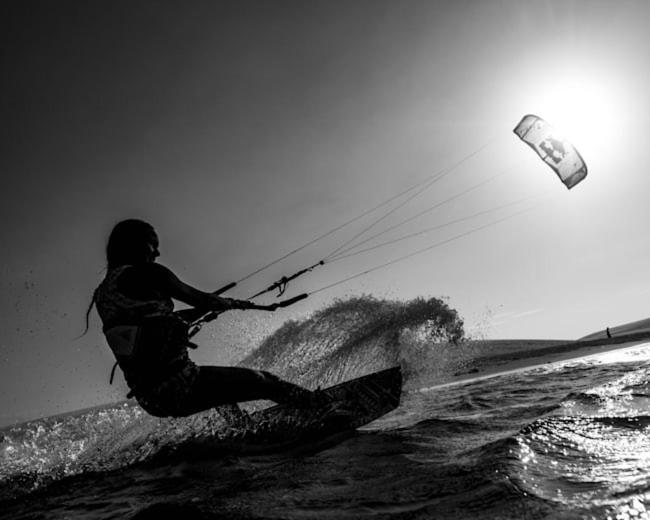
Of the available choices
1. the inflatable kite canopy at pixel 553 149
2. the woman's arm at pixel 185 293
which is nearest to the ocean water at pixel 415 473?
the woman's arm at pixel 185 293

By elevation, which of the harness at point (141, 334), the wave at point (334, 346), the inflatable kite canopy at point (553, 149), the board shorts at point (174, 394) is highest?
the inflatable kite canopy at point (553, 149)

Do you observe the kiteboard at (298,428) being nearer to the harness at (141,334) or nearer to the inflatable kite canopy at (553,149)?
the harness at (141,334)

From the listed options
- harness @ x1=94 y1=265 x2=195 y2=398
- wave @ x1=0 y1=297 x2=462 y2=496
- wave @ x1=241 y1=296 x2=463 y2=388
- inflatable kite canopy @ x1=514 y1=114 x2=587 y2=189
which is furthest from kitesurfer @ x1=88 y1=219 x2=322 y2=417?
inflatable kite canopy @ x1=514 y1=114 x2=587 y2=189

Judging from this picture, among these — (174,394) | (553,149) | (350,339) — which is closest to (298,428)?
(174,394)

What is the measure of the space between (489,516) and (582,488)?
1.88 ft

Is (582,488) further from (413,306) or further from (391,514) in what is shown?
(413,306)

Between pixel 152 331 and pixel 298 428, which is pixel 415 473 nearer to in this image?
pixel 298 428

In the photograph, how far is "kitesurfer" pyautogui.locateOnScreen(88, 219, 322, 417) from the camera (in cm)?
384

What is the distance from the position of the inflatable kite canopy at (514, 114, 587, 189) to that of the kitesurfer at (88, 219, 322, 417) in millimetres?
10412

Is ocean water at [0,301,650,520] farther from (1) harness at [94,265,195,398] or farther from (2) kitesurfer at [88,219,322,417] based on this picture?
(1) harness at [94,265,195,398]

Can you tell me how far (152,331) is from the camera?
Result: 381 centimetres

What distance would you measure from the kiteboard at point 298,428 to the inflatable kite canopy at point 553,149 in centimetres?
894

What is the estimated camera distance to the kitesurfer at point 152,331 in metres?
3.84

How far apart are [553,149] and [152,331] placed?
11.5 m
